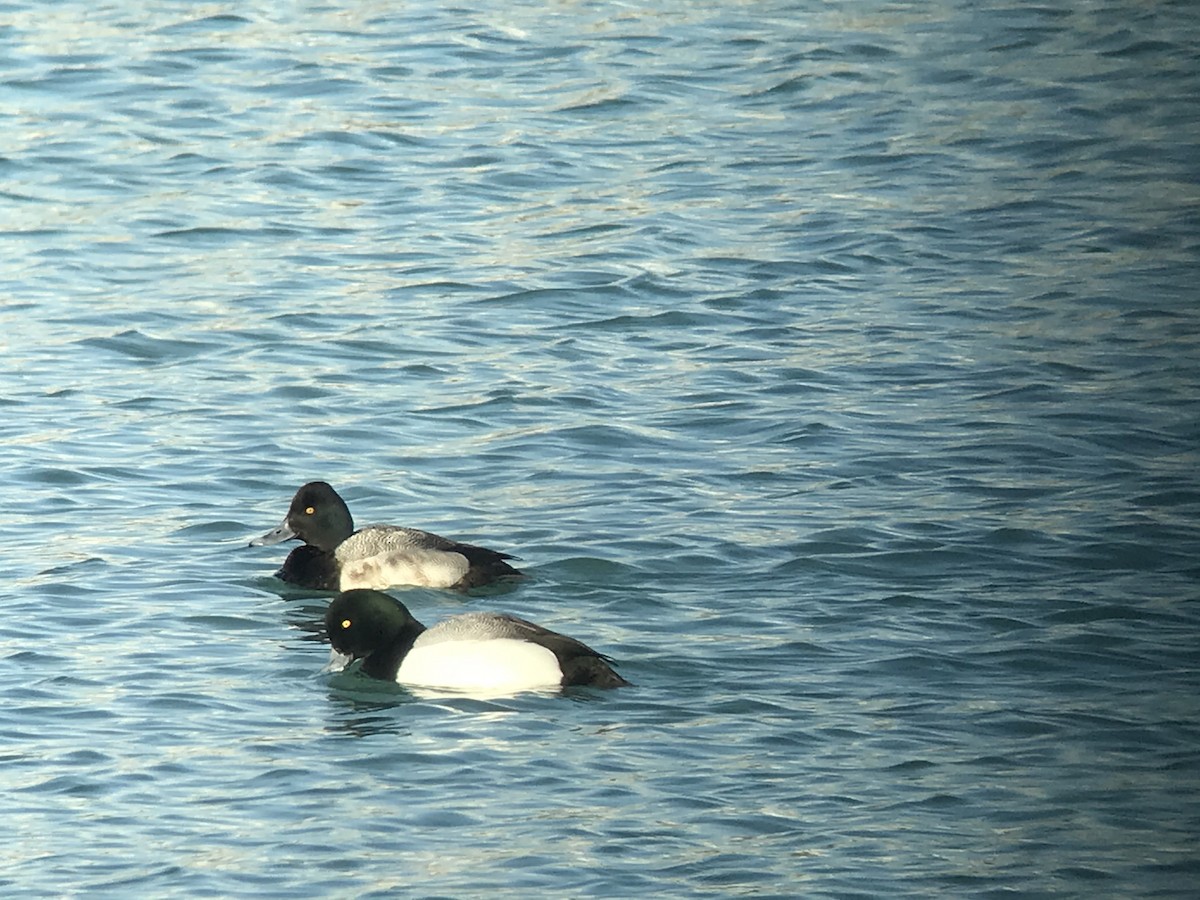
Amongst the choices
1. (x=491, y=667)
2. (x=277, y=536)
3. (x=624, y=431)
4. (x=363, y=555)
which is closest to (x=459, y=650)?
(x=491, y=667)

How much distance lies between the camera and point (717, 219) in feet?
57.1

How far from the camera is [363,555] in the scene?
36.8 ft

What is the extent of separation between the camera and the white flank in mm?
9570

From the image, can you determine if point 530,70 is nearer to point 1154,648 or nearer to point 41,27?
point 41,27

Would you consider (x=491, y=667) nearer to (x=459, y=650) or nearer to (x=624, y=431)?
(x=459, y=650)

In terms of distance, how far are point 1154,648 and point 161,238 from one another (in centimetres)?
962

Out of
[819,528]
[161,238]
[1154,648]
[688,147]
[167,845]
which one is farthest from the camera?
[688,147]

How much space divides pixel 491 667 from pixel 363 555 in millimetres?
1806

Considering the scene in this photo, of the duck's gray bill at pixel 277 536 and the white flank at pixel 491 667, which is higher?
the duck's gray bill at pixel 277 536

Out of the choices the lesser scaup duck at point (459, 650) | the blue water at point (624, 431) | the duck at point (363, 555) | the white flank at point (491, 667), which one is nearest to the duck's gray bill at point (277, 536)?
the duck at point (363, 555)

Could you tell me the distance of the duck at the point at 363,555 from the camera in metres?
10.9

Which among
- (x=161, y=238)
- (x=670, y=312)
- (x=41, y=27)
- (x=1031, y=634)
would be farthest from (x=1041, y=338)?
(x=41, y=27)

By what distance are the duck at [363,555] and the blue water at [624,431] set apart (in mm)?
189

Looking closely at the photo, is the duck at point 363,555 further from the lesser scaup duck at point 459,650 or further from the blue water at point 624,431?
the lesser scaup duck at point 459,650
